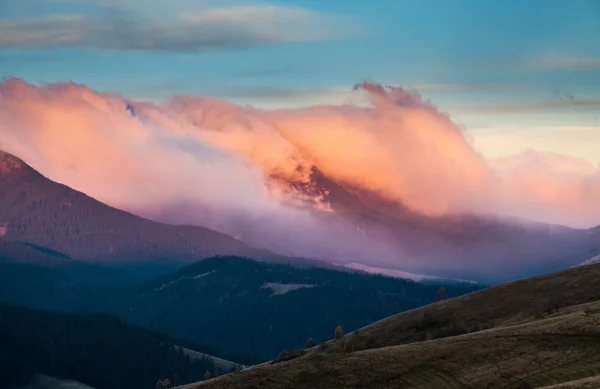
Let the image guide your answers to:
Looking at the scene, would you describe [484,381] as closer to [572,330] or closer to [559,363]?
[559,363]

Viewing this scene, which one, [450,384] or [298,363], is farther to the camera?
[298,363]

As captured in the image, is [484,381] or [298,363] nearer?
[484,381]

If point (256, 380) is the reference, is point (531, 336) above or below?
above

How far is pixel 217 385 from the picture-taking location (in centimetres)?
18700

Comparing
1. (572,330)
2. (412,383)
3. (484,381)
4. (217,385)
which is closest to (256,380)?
(217,385)

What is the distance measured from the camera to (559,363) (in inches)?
6673

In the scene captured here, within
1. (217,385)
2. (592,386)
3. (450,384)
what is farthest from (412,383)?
(592,386)

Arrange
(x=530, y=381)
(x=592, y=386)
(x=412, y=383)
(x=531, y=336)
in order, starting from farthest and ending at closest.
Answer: (x=531, y=336) < (x=412, y=383) < (x=530, y=381) < (x=592, y=386)

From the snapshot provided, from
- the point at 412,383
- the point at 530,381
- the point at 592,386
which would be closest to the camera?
the point at 592,386

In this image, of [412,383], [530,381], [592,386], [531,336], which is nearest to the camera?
[592,386]

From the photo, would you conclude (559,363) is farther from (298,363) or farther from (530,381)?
(298,363)

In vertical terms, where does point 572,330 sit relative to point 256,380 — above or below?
above

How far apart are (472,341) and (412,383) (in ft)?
66.9

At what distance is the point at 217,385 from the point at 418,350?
34.8 meters
